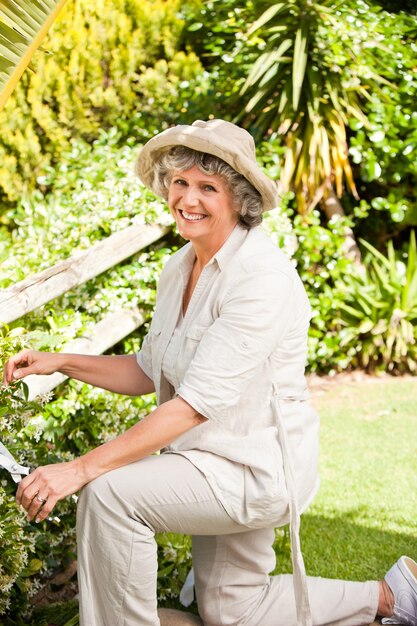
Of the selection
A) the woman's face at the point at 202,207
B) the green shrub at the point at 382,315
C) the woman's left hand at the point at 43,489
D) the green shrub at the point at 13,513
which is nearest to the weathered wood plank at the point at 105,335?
the green shrub at the point at 13,513

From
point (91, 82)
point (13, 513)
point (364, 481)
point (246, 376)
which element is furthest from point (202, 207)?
point (91, 82)

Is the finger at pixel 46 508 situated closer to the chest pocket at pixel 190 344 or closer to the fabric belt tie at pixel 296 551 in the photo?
the chest pocket at pixel 190 344

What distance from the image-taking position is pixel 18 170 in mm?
6684

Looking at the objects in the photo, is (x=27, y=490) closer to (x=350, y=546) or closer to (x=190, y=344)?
(x=190, y=344)

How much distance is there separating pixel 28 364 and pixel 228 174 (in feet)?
2.88

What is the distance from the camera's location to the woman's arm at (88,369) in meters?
2.83

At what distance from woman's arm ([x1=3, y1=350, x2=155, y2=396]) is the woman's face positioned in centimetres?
55

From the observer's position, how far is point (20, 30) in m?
2.63

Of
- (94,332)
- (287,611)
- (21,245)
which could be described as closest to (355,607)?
(287,611)

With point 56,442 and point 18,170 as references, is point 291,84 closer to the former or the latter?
point 18,170

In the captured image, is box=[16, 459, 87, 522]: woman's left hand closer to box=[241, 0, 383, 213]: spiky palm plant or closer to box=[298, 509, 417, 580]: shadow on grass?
box=[298, 509, 417, 580]: shadow on grass

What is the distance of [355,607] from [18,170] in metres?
4.58

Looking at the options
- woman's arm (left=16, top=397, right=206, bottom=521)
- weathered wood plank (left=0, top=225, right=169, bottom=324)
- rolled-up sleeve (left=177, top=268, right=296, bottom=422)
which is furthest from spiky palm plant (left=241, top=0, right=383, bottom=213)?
woman's arm (left=16, top=397, right=206, bottom=521)

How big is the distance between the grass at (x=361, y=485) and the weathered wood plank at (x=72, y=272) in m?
1.32
